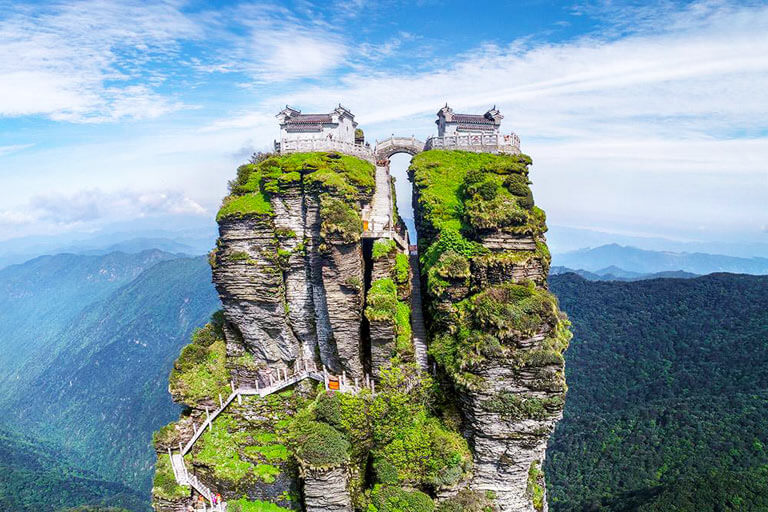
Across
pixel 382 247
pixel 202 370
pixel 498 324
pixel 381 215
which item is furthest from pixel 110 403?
pixel 498 324

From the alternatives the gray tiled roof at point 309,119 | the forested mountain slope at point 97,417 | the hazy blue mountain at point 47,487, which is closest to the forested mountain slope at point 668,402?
the gray tiled roof at point 309,119

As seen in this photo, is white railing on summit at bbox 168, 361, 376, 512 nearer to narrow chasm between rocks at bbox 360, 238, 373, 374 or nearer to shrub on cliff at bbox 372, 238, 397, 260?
narrow chasm between rocks at bbox 360, 238, 373, 374

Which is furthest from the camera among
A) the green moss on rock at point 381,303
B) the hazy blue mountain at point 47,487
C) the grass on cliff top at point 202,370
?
the hazy blue mountain at point 47,487

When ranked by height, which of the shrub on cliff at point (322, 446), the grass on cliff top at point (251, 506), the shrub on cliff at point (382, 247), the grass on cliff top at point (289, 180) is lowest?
the grass on cliff top at point (251, 506)

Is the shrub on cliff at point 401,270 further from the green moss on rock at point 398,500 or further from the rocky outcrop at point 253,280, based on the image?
the green moss on rock at point 398,500

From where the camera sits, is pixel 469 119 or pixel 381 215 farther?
pixel 469 119

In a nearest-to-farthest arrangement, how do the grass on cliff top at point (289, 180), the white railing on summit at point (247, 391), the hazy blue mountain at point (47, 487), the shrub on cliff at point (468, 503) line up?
the shrub on cliff at point (468, 503)
the grass on cliff top at point (289, 180)
the white railing on summit at point (247, 391)
the hazy blue mountain at point (47, 487)

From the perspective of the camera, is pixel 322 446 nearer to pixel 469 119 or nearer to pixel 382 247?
pixel 382 247
